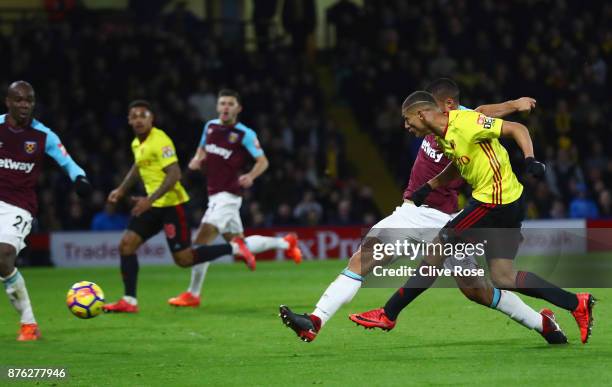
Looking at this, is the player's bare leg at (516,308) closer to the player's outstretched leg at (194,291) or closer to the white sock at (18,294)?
the white sock at (18,294)

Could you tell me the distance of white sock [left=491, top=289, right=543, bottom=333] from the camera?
837 cm

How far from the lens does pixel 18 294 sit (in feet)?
31.4

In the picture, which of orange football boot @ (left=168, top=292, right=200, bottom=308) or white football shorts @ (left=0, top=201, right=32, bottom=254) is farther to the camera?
orange football boot @ (left=168, top=292, right=200, bottom=308)

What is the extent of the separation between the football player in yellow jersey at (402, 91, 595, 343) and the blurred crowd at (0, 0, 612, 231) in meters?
11.5

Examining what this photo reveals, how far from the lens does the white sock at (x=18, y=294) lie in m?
9.50

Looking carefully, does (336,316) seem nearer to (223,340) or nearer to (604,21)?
(223,340)

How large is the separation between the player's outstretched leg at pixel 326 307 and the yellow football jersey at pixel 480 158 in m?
1.02

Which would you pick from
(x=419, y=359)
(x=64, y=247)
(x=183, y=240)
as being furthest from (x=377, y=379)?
(x=64, y=247)

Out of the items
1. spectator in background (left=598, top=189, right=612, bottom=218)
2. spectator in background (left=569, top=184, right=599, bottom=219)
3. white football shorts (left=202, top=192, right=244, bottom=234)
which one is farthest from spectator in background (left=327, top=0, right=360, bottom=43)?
white football shorts (left=202, top=192, right=244, bottom=234)

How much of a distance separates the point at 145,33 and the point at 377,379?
1659 cm

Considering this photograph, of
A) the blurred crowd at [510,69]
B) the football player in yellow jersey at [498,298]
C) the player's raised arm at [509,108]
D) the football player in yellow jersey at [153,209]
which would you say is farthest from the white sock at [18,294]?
the blurred crowd at [510,69]

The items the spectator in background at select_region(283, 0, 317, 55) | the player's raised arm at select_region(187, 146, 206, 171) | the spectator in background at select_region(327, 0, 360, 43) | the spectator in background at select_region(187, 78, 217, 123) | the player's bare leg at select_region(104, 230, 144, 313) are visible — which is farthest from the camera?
the spectator in background at select_region(327, 0, 360, 43)

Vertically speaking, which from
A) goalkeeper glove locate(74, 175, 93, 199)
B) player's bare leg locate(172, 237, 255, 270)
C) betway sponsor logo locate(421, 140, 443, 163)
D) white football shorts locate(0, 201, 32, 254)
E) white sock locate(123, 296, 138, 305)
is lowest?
white sock locate(123, 296, 138, 305)

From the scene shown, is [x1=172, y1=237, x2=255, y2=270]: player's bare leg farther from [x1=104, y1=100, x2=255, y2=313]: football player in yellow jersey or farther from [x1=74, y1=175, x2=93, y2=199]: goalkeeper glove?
[x1=74, y1=175, x2=93, y2=199]: goalkeeper glove
